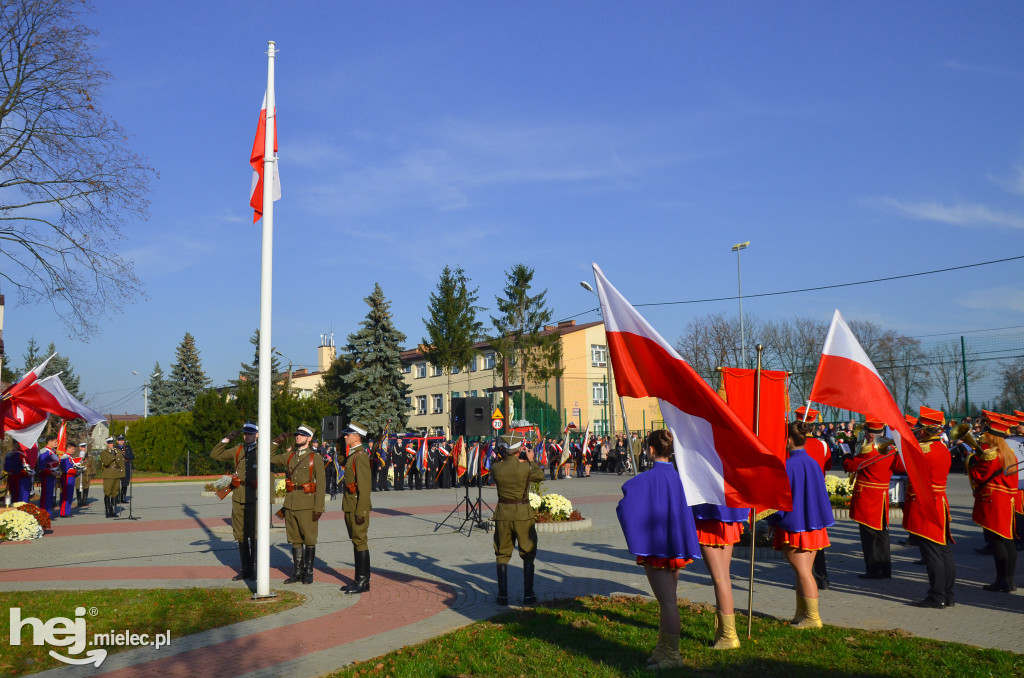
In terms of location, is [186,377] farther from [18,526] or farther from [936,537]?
[936,537]

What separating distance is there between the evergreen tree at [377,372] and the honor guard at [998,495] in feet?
149

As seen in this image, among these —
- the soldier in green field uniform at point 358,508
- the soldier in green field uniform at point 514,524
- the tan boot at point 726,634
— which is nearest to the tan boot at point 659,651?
the tan boot at point 726,634

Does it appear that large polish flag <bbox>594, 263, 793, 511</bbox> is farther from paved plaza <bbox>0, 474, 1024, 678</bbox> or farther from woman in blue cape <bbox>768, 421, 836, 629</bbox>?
paved plaza <bbox>0, 474, 1024, 678</bbox>

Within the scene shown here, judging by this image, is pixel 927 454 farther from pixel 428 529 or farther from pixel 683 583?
pixel 428 529

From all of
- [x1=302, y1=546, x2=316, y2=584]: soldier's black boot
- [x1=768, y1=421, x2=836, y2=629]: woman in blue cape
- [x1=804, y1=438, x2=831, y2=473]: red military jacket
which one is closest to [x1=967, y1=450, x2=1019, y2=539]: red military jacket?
[x1=804, y1=438, x2=831, y2=473]: red military jacket

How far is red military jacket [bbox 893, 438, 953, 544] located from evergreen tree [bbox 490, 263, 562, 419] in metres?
45.5

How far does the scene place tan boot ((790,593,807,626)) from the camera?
7406 mm

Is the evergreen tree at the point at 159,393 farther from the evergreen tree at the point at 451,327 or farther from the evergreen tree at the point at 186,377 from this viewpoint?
the evergreen tree at the point at 451,327

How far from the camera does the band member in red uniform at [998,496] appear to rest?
8945 millimetres

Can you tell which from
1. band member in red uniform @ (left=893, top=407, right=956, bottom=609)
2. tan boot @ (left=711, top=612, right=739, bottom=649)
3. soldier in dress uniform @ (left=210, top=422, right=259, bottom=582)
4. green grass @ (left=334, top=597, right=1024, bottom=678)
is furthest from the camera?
soldier in dress uniform @ (left=210, top=422, right=259, bottom=582)

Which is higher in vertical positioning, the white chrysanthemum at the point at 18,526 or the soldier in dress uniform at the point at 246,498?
the soldier in dress uniform at the point at 246,498

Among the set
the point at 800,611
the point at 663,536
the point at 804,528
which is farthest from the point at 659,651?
the point at 804,528

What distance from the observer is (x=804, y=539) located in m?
7.44

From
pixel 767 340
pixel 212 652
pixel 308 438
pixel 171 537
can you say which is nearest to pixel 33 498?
pixel 171 537
